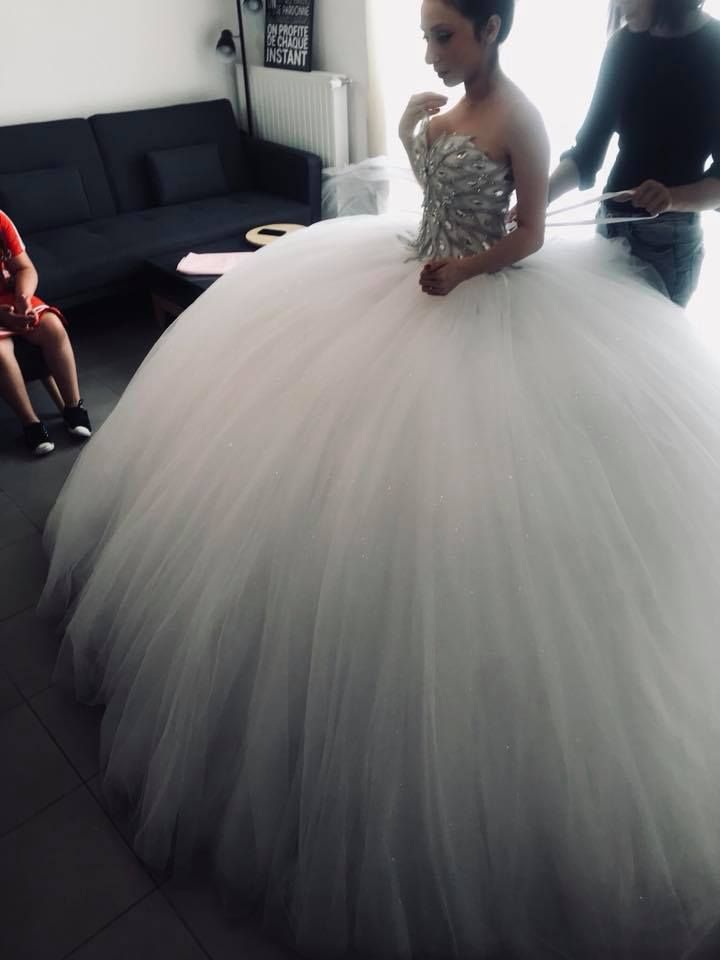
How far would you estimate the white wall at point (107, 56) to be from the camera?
11.3ft

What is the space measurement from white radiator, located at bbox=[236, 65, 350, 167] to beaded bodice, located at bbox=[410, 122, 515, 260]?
9.23 ft

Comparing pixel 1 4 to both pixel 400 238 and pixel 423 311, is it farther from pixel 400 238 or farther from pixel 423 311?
pixel 423 311

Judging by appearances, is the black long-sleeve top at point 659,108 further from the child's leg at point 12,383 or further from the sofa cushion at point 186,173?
the sofa cushion at point 186,173

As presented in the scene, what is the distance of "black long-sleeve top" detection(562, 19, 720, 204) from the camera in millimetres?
→ 1291

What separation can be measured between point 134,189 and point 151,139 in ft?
0.97

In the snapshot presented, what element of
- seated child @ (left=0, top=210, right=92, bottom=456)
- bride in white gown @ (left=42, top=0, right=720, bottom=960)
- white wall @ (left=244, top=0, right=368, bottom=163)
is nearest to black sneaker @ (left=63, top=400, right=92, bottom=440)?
seated child @ (left=0, top=210, right=92, bottom=456)

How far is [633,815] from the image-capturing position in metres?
1.06

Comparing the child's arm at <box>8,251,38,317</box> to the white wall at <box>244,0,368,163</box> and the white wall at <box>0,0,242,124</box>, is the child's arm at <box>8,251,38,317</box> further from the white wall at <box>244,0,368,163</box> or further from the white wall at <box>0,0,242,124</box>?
the white wall at <box>244,0,368,163</box>

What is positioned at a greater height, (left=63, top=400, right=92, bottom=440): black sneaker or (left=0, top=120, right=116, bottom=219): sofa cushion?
(left=0, top=120, right=116, bottom=219): sofa cushion

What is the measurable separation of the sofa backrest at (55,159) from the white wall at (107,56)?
189 mm

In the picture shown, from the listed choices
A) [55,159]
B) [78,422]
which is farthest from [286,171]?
[78,422]

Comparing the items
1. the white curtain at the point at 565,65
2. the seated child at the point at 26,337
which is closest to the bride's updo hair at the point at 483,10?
the white curtain at the point at 565,65

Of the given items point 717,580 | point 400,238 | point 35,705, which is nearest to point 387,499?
point 717,580

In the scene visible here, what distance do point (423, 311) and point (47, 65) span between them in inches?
129
